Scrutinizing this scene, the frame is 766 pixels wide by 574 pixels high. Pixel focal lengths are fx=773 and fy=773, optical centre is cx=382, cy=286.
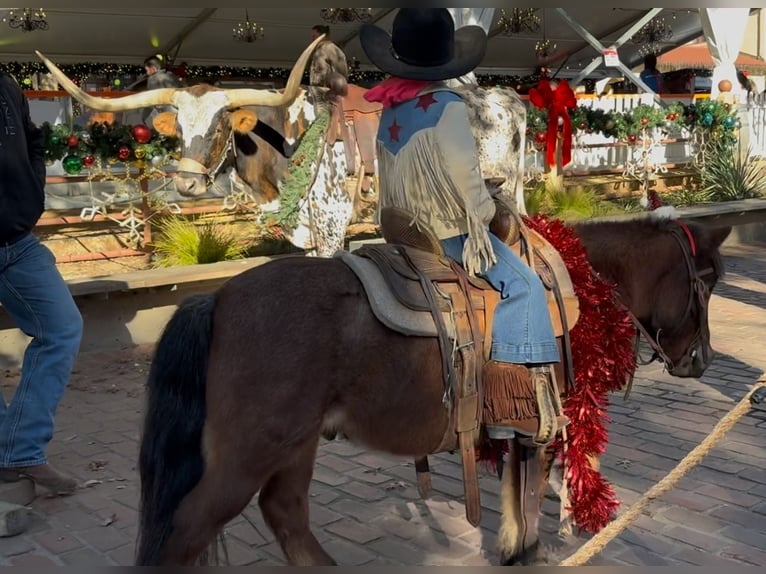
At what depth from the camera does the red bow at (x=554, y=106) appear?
1141cm

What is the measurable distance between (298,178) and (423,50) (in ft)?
12.8

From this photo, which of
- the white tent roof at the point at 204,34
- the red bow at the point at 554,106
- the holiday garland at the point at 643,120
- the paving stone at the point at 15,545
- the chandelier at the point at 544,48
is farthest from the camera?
the chandelier at the point at 544,48

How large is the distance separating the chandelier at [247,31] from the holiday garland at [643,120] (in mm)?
5815

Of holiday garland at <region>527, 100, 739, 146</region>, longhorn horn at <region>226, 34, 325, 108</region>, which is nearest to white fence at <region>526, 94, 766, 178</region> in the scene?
holiday garland at <region>527, 100, 739, 146</region>

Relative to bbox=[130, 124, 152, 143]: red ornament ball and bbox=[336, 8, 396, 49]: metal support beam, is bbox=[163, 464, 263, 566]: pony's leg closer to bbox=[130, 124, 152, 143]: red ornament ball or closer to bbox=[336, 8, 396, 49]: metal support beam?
bbox=[130, 124, 152, 143]: red ornament ball

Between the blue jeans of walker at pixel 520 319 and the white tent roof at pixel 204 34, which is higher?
the white tent roof at pixel 204 34

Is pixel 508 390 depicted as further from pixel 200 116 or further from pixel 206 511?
pixel 200 116

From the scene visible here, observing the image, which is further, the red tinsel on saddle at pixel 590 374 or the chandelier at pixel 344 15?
the chandelier at pixel 344 15

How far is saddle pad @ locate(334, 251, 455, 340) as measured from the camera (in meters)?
2.76

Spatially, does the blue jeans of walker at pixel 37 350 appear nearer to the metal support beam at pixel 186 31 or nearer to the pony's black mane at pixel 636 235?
the pony's black mane at pixel 636 235

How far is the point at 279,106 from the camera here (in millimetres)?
7254

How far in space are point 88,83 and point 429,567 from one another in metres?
13.3

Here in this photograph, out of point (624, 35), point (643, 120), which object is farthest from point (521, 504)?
point (624, 35)

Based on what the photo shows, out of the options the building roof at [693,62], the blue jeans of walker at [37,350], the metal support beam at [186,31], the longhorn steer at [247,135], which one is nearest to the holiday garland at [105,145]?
the longhorn steer at [247,135]
